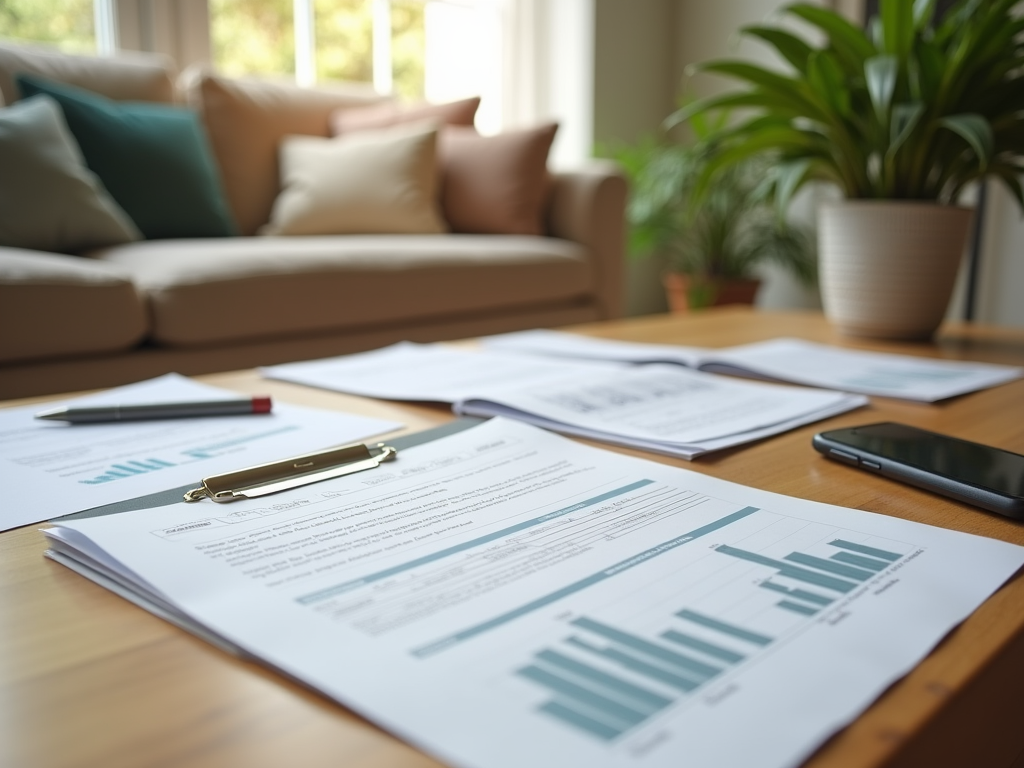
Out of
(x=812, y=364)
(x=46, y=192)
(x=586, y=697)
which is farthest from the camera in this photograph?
(x=46, y=192)

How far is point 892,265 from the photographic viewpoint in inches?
47.4

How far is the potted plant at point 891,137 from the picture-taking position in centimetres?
114

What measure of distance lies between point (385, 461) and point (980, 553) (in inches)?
13.6

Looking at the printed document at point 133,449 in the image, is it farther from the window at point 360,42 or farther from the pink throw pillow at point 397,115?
the window at point 360,42

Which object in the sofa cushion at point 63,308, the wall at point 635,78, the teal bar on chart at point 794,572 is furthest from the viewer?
the wall at point 635,78

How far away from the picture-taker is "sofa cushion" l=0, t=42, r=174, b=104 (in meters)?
2.08

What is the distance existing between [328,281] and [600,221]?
3.20 feet

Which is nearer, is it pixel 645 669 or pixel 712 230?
pixel 645 669

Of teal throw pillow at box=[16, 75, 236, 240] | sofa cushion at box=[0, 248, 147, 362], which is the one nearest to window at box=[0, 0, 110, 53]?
teal throw pillow at box=[16, 75, 236, 240]

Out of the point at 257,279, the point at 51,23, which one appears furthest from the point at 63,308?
the point at 51,23

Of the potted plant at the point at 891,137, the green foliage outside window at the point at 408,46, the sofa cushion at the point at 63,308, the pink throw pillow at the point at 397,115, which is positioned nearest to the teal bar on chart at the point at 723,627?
the potted plant at the point at 891,137

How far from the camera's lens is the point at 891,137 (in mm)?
1148

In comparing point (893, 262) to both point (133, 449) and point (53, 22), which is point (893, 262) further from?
point (53, 22)

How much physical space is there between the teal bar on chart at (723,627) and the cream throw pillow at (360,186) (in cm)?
213
